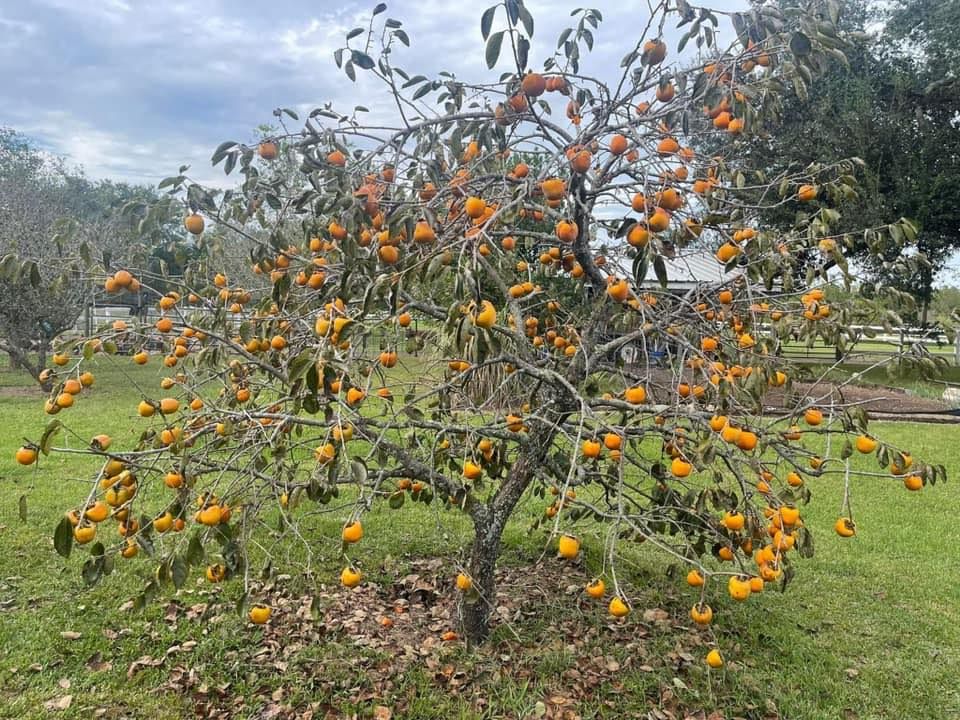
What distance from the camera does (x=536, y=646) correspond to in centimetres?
Result: 257

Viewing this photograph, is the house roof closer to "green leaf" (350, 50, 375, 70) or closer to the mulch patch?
"green leaf" (350, 50, 375, 70)

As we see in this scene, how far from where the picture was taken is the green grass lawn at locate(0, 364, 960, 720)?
228 centimetres

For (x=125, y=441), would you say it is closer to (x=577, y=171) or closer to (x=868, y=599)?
(x=577, y=171)

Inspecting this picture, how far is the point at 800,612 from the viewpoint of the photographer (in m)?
3.03

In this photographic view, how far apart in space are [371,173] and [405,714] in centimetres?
180

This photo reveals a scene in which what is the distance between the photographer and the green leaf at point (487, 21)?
151 cm

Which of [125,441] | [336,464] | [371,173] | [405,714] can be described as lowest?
[405,714]

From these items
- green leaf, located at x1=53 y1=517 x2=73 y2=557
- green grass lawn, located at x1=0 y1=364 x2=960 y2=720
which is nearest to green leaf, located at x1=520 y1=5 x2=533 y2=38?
green grass lawn, located at x1=0 y1=364 x2=960 y2=720

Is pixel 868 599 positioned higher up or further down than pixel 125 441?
further down

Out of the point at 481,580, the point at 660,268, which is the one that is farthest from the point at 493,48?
the point at 481,580

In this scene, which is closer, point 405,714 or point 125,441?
point 405,714

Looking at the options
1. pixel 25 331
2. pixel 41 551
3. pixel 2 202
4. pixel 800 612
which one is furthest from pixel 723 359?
pixel 2 202

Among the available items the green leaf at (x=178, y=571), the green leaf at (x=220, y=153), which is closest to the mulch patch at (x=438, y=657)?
the green leaf at (x=178, y=571)

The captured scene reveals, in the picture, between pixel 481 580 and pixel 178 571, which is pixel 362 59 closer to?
pixel 178 571
